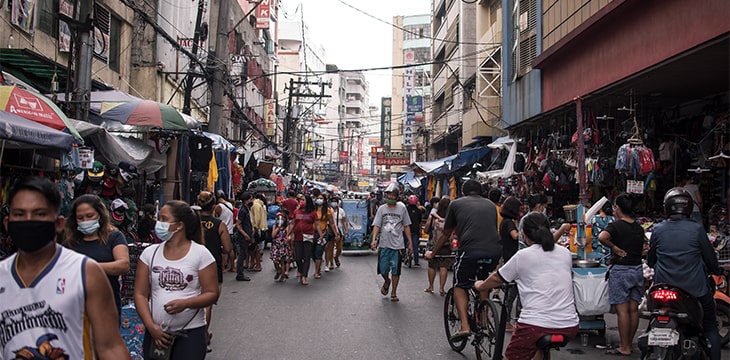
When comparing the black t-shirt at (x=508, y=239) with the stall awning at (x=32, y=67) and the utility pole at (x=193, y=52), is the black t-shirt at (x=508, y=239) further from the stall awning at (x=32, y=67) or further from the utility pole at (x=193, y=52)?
the utility pole at (x=193, y=52)

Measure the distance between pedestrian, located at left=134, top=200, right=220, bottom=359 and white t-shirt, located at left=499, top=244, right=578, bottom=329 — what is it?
238 centimetres

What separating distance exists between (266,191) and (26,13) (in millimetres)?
9896

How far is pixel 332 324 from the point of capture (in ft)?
29.4

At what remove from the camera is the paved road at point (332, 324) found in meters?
7.39

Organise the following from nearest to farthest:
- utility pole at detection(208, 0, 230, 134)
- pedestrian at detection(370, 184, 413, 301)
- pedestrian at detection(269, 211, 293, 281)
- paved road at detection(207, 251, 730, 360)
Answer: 1. paved road at detection(207, 251, 730, 360)
2. pedestrian at detection(370, 184, 413, 301)
3. pedestrian at detection(269, 211, 293, 281)
4. utility pole at detection(208, 0, 230, 134)

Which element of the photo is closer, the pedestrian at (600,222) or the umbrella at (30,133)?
the umbrella at (30,133)

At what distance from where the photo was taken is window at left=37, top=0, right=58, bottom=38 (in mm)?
13883

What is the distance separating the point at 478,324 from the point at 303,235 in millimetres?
6483

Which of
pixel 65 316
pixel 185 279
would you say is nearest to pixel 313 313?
pixel 185 279

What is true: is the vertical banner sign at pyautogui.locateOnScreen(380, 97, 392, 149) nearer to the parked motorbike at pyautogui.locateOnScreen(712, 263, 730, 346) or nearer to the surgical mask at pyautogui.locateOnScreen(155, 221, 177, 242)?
the parked motorbike at pyautogui.locateOnScreen(712, 263, 730, 346)

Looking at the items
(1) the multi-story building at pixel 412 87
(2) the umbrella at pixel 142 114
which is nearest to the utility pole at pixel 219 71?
(2) the umbrella at pixel 142 114

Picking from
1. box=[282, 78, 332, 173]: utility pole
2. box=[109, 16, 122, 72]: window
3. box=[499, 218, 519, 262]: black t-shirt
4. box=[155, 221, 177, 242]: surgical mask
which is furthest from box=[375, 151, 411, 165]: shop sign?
box=[155, 221, 177, 242]: surgical mask

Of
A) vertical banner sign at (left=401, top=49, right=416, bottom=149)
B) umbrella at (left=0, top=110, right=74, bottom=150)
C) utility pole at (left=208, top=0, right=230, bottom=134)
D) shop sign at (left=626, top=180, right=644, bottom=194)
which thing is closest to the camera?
umbrella at (left=0, top=110, right=74, bottom=150)

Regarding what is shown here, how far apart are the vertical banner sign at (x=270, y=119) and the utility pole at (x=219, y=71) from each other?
94.5 ft
